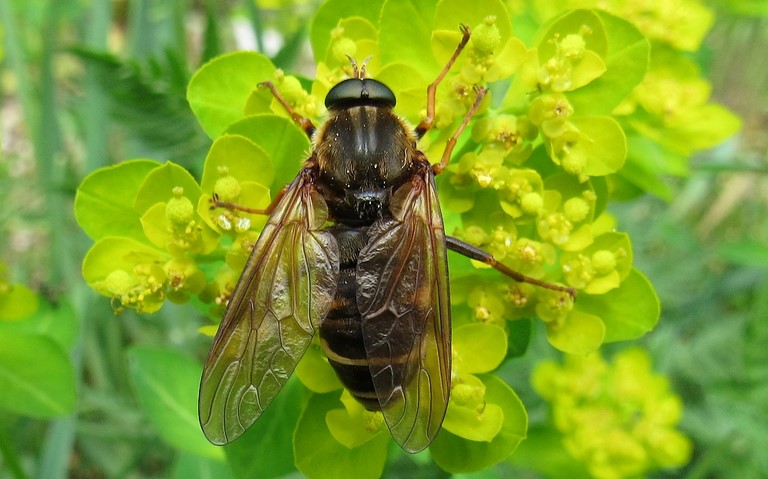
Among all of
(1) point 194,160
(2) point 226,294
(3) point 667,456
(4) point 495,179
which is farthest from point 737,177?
(2) point 226,294

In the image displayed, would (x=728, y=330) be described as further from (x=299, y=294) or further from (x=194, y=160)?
(x=299, y=294)

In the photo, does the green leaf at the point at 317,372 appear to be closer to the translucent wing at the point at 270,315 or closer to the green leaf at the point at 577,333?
the translucent wing at the point at 270,315

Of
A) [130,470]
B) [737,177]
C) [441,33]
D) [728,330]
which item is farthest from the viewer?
[737,177]

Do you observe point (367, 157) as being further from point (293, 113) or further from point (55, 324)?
point (55, 324)

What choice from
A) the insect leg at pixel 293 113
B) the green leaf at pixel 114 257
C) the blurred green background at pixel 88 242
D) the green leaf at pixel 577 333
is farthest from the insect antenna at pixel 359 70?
the blurred green background at pixel 88 242

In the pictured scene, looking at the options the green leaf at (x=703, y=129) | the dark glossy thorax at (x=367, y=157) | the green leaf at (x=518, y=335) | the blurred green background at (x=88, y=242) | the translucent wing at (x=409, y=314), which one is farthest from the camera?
the blurred green background at (x=88, y=242)

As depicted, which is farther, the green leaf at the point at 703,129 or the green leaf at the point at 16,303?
the green leaf at the point at 703,129
